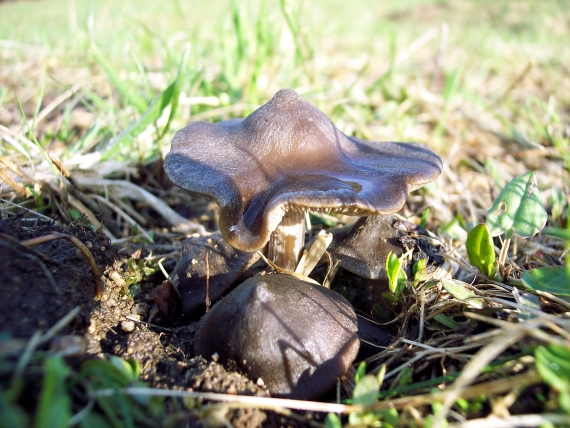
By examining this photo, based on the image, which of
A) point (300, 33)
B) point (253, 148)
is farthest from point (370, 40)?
point (253, 148)

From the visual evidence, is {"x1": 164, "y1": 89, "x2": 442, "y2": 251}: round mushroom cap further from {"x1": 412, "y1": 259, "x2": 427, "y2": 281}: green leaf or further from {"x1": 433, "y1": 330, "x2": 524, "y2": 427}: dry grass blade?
{"x1": 433, "y1": 330, "x2": 524, "y2": 427}: dry grass blade

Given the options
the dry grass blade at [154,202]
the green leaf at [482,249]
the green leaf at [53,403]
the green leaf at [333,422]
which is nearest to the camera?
the green leaf at [53,403]

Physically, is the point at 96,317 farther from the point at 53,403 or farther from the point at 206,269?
the point at 53,403

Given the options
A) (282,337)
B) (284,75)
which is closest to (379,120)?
(284,75)

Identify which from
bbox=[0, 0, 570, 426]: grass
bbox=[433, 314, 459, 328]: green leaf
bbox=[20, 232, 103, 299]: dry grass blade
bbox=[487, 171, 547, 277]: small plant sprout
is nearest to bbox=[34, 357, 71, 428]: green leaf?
bbox=[0, 0, 570, 426]: grass

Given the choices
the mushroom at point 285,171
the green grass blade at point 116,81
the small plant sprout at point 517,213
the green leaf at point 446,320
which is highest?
the green grass blade at point 116,81

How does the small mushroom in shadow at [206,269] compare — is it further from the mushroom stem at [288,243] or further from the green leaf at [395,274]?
the green leaf at [395,274]

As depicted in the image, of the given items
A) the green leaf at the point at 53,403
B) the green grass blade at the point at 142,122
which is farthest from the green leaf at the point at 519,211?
the green grass blade at the point at 142,122
